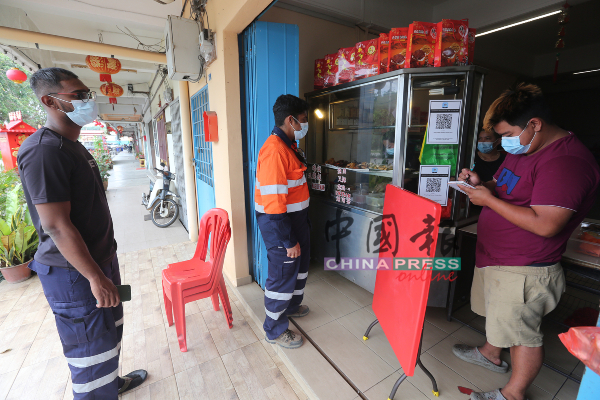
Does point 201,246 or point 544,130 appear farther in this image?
point 201,246

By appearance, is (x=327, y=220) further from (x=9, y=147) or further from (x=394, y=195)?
(x=9, y=147)

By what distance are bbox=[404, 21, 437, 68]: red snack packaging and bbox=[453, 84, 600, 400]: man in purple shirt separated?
2.37 ft

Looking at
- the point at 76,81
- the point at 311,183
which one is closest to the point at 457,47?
the point at 311,183

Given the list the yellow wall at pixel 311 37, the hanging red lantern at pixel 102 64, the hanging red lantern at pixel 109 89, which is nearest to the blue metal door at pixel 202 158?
the yellow wall at pixel 311 37

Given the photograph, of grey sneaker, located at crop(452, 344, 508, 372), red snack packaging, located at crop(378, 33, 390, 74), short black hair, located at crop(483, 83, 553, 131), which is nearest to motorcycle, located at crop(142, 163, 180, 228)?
red snack packaging, located at crop(378, 33, 390, 74)

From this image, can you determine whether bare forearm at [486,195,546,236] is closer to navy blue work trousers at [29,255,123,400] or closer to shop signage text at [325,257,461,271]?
shop signage text at [325,257,461,271]

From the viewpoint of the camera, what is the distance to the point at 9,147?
722cm

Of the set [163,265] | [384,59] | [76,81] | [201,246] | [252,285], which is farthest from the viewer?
[163,265]

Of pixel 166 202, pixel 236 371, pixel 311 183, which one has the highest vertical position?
pixel 311 183

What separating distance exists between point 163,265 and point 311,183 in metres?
2.28

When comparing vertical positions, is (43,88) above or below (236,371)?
above

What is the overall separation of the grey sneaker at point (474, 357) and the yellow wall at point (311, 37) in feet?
9.50

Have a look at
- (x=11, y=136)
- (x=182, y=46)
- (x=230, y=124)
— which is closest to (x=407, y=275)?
(x=230, y=124)

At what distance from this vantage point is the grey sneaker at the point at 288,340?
2.08 metres
